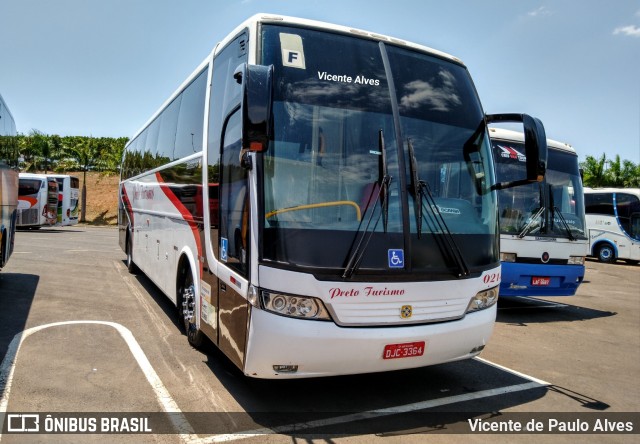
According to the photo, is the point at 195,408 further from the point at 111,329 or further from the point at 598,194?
the point at 598,194

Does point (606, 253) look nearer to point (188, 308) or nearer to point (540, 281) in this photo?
point (540, 281)

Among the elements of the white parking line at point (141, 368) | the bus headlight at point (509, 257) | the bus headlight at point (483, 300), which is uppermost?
the bus headlight at point (509, 257)

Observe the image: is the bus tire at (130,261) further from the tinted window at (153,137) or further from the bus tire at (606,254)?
the bus tire at (606,254)

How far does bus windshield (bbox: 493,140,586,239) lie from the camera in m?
9.05

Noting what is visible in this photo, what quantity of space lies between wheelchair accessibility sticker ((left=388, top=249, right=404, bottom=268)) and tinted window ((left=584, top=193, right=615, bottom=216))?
22349 millimetres

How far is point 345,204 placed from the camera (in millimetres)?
4137

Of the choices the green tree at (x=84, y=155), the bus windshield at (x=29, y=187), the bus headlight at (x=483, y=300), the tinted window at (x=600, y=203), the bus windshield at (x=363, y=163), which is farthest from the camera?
the green tree at (x=84, y=155)

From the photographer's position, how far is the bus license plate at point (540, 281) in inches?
354

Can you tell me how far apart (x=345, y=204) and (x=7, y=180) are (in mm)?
8391

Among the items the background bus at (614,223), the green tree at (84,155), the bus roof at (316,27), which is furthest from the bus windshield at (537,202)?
the green tree at (84,155)

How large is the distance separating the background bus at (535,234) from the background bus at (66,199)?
2824cm

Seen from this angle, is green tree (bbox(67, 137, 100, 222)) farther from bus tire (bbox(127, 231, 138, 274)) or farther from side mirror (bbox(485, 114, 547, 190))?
side mirror (bbox(485, 114, 547, 190))

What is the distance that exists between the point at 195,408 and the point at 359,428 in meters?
1.45

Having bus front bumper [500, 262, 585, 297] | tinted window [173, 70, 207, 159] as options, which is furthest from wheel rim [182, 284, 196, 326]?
bus front bumper [500, 262, 585, 297]
